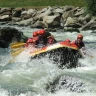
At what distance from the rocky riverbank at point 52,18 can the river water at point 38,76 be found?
36.4 ft

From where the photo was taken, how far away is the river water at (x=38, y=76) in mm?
10109

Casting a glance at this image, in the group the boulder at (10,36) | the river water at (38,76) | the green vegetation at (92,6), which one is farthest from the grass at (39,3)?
the river water at (38,76)

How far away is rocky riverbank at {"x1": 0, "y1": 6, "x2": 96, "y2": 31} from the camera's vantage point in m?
27.6

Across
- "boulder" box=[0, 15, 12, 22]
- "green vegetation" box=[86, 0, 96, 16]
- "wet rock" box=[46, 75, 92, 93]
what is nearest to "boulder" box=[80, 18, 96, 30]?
"green vegetation" box=[86, 0, 96, 16]

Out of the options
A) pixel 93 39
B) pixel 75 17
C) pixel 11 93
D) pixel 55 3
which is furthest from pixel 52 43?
pixel 55 3

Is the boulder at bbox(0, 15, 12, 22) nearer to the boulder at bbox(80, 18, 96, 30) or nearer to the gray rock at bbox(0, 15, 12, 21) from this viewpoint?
the gray rock at bbox(0, 15, 12, 21)

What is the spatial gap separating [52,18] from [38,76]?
16.3 metres

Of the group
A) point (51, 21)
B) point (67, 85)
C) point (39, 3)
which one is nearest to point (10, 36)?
point (51, 21)

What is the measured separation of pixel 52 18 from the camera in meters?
28.1

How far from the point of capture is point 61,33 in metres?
25.6

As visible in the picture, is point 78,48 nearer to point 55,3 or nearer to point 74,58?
point 74,58

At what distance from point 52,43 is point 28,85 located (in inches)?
139

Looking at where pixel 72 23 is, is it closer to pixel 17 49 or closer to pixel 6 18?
pixel 6 18

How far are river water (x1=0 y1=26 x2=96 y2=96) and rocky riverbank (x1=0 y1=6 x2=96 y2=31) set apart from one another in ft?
36.4
